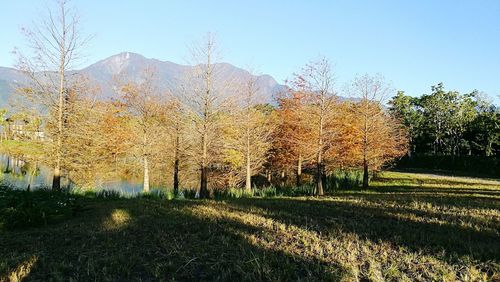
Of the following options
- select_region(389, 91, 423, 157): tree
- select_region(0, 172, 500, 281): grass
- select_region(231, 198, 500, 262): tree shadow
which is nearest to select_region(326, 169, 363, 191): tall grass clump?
select_region(231, 198, 500, 262): tree shadow

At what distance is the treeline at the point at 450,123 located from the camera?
48.3 m

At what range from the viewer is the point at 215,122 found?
18.3 m

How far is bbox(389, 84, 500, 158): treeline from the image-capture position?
4831cm

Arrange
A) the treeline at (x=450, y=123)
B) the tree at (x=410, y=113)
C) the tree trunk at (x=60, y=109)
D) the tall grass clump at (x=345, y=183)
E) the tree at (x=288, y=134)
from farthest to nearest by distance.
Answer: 1. the tree at (x=410, y=113)
2. the treeline at (x=450, y=123)
3. the tree at (x=288, y=134)
4. the tall grass clump at (x=345, y=183)
5. the tree trunk at (x=60, y=109)

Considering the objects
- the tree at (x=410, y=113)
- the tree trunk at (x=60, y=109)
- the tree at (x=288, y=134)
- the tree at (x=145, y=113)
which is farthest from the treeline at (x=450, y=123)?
the tree trunk at (x=60, y=109)

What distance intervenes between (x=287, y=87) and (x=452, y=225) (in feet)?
67.9

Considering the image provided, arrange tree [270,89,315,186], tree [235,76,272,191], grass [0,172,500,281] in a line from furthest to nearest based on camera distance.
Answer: tree [270,89,315,186]
tree [235,76,272,191]
grass [0,172,500,281]

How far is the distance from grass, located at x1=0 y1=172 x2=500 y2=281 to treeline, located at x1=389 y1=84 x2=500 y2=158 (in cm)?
4527

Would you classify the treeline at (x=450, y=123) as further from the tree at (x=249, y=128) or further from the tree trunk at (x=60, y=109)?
the tree trunk at (x=60, y=109)

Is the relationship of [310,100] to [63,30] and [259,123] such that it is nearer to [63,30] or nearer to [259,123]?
[259,123]

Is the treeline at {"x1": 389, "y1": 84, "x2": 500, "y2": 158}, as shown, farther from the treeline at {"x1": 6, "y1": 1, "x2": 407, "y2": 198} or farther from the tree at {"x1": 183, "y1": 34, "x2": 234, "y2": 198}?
the tree at {"x1": 183, "y1": 34, "x2": 234, "y2": 198}

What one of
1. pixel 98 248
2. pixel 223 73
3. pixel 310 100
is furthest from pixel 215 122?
pixel 98 248

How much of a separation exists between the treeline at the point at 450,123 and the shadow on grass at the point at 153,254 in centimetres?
4724

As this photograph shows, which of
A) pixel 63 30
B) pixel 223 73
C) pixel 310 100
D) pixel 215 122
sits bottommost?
pixel 215 122
